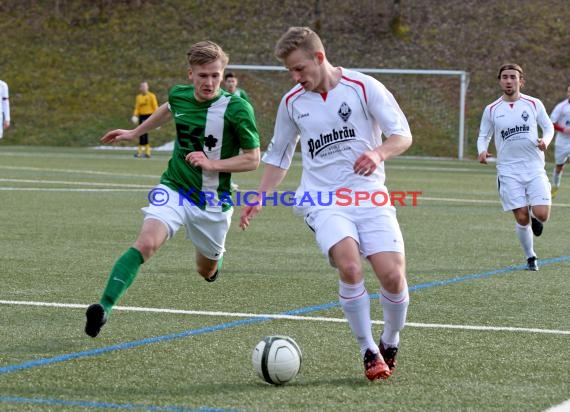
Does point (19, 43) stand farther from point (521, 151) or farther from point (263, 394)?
point (263, 394)

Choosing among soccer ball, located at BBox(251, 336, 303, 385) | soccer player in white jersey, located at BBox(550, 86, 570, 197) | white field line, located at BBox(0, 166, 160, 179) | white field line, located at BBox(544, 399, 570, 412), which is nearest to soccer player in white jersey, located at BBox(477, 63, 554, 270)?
soccer ball, located at BBox(251, 336, 303, 385)

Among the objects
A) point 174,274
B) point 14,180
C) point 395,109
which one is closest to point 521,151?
point 174,274

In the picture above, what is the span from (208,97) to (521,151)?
513 centimetres

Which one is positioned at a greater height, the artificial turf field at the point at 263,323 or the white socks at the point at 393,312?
the white socks at the point at 393,312

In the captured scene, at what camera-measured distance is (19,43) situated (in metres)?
45.6

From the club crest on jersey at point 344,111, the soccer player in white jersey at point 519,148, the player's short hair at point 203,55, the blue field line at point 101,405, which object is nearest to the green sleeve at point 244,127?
the player's short hair at point 203,55

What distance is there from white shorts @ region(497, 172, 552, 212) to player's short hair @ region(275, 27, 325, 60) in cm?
592

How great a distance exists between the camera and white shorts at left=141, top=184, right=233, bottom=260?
7.16 m

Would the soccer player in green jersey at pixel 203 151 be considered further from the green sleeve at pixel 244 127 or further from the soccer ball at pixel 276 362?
the soccer ball at pixel 276 362

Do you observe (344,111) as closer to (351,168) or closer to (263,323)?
(351,168)

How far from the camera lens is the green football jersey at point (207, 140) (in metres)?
7.40

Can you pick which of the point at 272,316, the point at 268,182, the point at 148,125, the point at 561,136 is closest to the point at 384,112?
the point at 268,182

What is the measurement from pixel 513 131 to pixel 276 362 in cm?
688

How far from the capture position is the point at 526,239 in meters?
10.8
